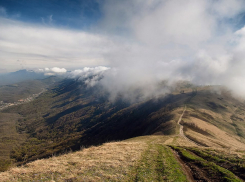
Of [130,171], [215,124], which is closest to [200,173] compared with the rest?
[130,171]

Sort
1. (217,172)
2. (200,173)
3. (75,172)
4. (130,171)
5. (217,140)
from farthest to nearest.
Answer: (217,140) → (200,173) → (130,171) → (217,172) → (75,172)

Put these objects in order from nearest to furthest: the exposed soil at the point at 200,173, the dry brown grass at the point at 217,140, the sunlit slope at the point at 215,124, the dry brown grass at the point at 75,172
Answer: the dry brown grass at the point at 75,172 < the exposed soil at the point at 200,173 < the dry brown grass at the point at 217,140 < the sunlit slope at the point at 215,124

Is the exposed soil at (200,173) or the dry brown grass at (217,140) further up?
the exposed soil at (200,173)

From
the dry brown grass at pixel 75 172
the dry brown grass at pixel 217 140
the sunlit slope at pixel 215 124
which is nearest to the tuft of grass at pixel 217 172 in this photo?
the dry brown grass at pixel 75 172

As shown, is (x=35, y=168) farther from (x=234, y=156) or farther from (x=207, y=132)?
(x=207, y=132)

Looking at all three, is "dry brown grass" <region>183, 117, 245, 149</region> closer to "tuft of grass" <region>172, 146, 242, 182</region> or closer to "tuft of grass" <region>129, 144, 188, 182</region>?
"tuft of grass" <region>172, 146, 242, 182</region>

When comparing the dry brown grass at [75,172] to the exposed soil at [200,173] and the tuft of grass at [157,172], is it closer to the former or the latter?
the tuft of grass at [157,172]

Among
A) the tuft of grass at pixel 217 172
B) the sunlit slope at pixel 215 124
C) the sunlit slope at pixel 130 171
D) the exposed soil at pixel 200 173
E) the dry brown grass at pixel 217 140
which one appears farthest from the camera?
the sunlit slope at pixel 215 124

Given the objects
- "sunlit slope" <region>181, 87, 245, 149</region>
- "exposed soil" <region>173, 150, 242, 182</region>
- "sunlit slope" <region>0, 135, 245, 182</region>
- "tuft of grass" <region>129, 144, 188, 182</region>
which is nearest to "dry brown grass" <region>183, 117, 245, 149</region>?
"sunlit slope" <region>181, 87, 245, 149</region>

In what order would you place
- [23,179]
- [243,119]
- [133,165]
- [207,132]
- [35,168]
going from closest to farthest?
[23,179], [35,168], [133,165], [207,132], [243,119]

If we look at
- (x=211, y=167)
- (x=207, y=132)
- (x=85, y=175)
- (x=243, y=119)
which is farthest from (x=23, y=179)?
(x=243, y=119)

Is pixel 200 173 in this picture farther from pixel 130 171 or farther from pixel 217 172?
pixel 130 171
